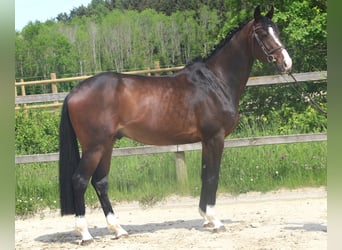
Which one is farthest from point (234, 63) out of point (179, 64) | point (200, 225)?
point (179, 64)

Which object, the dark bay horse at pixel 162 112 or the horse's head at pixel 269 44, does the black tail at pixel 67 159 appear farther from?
the horse's head at pixel 269 44

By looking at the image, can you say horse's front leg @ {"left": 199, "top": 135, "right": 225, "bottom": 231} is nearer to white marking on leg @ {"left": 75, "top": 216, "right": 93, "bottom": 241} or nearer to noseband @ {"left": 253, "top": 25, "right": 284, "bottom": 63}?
noseband @ {"left": 253, "top": 25, "right": 284, "bottom": 63}

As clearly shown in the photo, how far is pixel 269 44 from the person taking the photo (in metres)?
4.75

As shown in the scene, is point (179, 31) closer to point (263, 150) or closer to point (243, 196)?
point (263, 150)

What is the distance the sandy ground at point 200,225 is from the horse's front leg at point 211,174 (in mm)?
151

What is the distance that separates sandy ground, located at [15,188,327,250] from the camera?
14.7 ft

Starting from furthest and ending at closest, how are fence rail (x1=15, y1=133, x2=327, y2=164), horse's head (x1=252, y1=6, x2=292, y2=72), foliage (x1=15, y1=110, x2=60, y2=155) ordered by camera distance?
1. foliage (x1=15, y1=110, x2=60, y2=155)
2. fence rail (x1=15, y1=133, x2=327, y2=164)
3. horse's head (x1=252, y1=6, x2=292, y2=72)

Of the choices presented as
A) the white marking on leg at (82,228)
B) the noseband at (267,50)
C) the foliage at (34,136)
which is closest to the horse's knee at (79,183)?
the white marking on leg at (82,228)

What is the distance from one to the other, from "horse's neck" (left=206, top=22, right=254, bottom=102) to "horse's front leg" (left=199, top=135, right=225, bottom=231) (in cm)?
60

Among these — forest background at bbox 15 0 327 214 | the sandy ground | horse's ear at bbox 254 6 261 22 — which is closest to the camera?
the sandy ground

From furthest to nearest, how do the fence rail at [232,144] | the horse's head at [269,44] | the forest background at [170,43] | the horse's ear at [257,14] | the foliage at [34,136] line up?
1. the foliage at [34,136]
2. the forest background at [170,43]
3. the fence rail at [232,144]
4. the horse's ear at [257,14]
5. the horse's head at [269,44]

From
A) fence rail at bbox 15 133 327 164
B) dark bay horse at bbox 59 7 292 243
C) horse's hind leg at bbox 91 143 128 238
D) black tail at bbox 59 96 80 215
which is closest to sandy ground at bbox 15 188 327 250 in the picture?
horse's hind leg at bbox 91 143 128 238

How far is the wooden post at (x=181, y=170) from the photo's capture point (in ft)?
22.1

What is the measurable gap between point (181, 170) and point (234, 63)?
2.17 m
